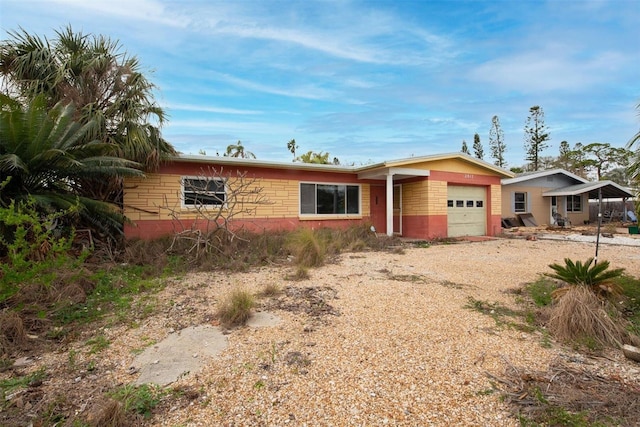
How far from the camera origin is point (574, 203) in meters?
21.2

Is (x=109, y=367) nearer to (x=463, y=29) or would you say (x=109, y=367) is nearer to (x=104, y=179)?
(x=104, y=179)

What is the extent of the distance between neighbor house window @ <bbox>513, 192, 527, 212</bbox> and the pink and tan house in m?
4.85

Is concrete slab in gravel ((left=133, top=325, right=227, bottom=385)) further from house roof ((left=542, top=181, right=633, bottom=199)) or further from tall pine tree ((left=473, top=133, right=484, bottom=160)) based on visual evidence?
tall pine tree ((left=473, top=133, right=484, bottom=160))

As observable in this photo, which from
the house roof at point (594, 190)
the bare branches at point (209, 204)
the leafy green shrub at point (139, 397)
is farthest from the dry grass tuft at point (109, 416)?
the house roof at point (594, 190)

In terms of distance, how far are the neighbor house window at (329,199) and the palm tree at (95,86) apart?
17.4 feet

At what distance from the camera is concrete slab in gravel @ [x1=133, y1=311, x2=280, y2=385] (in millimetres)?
2881

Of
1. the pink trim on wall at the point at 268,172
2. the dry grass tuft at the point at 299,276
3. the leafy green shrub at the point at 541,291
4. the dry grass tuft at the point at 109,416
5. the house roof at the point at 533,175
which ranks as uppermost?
the house roof at the point at 533,175

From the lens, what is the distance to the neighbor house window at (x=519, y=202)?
19.0 metres

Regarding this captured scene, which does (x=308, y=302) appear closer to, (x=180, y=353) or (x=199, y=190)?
(x=180, y=353)

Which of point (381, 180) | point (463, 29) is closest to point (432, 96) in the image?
point (381, 180)

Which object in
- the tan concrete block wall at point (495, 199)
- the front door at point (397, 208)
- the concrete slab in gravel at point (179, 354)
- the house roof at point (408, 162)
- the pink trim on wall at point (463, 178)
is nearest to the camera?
the concrete slab in gravel at point (179, 354)

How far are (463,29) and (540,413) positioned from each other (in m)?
10.5

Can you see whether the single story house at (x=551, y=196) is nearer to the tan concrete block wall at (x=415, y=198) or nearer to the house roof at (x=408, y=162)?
the house roof at (x=408, y=162)

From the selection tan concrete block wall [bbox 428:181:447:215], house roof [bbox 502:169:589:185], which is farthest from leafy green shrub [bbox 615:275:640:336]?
house roof [bbox 502:169:589:185]
